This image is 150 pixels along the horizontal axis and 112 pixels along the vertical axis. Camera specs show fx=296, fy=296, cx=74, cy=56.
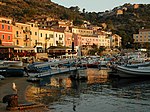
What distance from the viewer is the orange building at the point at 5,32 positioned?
71125 millimetres

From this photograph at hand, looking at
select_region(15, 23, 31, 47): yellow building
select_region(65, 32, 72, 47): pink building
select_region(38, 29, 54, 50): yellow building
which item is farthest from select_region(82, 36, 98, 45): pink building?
select_region(15, 23, 31, 47): yellow building

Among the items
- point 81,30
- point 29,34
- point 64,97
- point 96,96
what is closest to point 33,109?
point 64,97

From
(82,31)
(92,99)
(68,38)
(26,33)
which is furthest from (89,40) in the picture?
(92,99)

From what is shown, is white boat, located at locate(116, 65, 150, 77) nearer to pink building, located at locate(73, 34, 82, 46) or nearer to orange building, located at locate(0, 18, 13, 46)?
orange building, located at locate(0, 18, 13, 46)

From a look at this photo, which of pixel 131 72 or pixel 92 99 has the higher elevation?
pixel 131 72

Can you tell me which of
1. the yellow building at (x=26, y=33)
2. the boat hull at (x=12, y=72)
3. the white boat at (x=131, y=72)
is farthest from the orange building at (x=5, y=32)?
the white boat at (x=131, y=72)

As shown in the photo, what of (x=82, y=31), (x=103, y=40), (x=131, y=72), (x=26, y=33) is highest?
(x=82, y=31)

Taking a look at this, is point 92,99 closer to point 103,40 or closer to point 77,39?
point 77,39

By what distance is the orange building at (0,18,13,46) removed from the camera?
233ft

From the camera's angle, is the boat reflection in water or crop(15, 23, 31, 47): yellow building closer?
the boat reflection in water

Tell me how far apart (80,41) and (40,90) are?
278 feet

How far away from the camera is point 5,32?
238 ft

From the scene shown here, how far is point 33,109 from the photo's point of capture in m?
22.7

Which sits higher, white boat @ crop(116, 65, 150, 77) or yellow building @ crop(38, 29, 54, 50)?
yellow building @ crop(38, 29, 54, 50)
